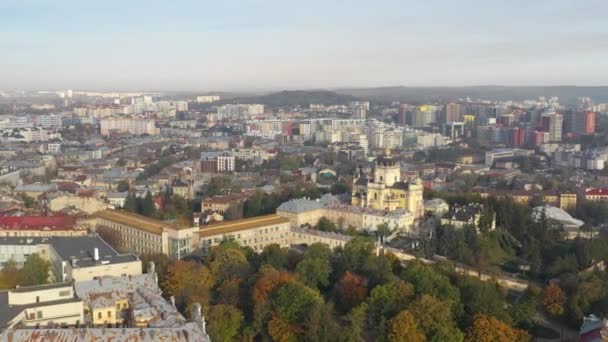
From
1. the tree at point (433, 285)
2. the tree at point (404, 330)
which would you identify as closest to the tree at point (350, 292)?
the tree at point (433, 285)

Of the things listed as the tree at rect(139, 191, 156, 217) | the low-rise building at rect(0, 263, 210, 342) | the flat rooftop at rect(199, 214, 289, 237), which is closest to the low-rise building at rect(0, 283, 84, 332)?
the low-rise building at rect(0, 263, 210, 342)

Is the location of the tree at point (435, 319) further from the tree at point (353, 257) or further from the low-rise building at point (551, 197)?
the low-rise building at point (551, 197)

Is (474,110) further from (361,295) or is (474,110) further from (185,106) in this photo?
(361,295)

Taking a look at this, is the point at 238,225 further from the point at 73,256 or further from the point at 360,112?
the point at 360,112

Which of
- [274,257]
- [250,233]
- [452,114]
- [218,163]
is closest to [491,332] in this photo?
[274,257]

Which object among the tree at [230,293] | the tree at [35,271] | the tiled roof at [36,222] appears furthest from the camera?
the tiled roof at [36,222]

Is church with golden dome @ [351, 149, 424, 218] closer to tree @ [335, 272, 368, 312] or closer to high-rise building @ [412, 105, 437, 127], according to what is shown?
tree @ [335, 272, 368, 312]
